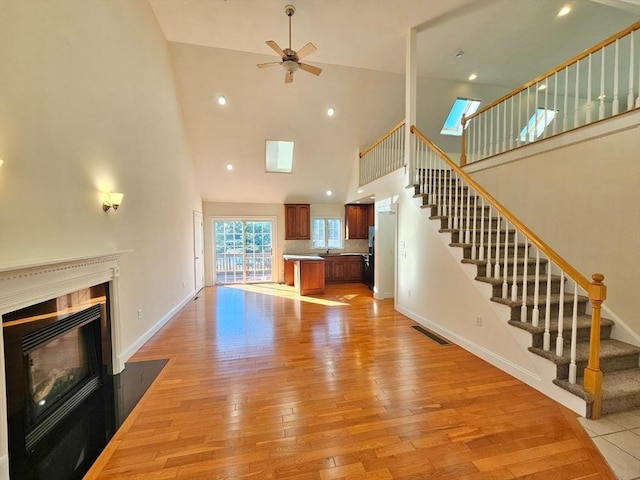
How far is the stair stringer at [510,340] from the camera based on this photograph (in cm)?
237

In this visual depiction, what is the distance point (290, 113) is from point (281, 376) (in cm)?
529

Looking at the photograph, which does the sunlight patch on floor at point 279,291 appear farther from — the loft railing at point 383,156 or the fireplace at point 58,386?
the fireplace at point 58,386

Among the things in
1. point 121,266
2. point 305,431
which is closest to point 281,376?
point 305,431

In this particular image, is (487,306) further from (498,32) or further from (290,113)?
(290,113)

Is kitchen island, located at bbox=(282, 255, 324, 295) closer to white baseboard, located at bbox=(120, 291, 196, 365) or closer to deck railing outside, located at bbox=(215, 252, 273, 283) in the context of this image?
deck railing outside, located at bbox=(215, 252, 273, 283)

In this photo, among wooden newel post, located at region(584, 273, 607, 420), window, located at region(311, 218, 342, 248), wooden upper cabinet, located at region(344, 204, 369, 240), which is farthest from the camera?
window, located at region(311, 218, 342, 248)

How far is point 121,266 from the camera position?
3178 millimetres

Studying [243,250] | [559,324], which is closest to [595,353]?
[559,324]

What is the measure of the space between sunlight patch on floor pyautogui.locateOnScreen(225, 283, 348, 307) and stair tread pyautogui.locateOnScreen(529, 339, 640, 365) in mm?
3556

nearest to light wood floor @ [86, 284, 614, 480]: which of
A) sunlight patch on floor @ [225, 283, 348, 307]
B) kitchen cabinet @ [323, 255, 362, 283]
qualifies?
sunlight patch on floor @ [225, 283, 348, 307]

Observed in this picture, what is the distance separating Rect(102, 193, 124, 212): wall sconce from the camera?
2844mm

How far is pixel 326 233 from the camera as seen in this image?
8773mm

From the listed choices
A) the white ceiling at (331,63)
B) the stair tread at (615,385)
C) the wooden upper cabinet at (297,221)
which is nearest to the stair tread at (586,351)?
the stair tread at (615,385)

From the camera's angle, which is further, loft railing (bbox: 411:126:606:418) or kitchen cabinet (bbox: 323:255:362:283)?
kitchen cabinet (bbox: 323:255:362:283)
